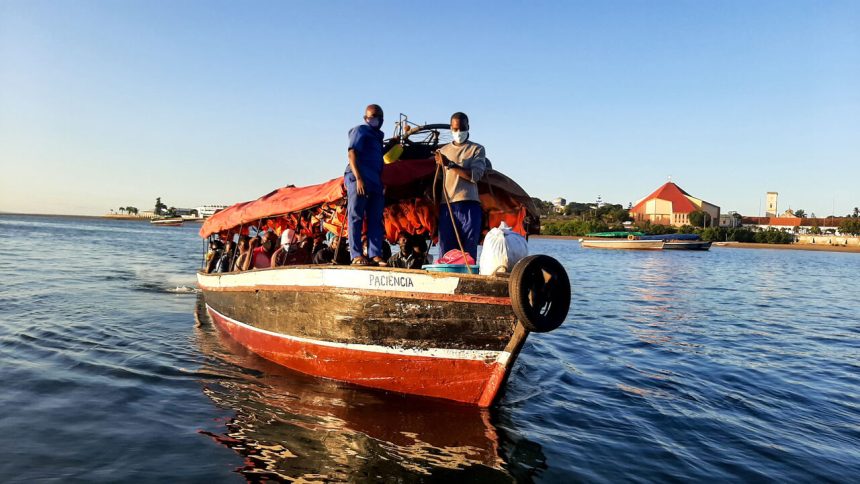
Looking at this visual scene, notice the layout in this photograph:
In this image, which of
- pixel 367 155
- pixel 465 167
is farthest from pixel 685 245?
pixel 367 155

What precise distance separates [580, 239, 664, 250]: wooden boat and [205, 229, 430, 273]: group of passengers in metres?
55.2

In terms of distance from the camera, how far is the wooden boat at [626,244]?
2335 inches

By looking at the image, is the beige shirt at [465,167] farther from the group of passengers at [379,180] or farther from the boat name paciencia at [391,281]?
the boat name paciencia at [391,281]

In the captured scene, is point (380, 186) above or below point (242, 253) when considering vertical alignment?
above

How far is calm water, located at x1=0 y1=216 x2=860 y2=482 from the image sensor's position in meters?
4.75

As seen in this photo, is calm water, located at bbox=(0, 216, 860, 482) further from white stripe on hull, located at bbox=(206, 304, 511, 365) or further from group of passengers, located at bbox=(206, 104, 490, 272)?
group of passengers, located at bbox=(206, 104, 490, 272)

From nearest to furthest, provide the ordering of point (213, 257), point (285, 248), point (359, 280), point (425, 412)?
1. point (425, 412)
2. point (359, 280)
3. point (285, 248)
4. point (213, 257)

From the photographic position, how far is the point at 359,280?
5941mm

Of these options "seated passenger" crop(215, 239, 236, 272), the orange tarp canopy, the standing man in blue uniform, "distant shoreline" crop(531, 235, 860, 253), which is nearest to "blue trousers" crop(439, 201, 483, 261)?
the standing man in blue uniform

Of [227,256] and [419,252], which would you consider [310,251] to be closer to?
[419,252]

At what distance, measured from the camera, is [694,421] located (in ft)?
20.2

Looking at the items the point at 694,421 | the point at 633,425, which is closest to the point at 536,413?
the point at 633,425

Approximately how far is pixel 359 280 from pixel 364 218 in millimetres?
977

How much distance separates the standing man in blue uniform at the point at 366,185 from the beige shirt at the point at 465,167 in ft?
2.54
